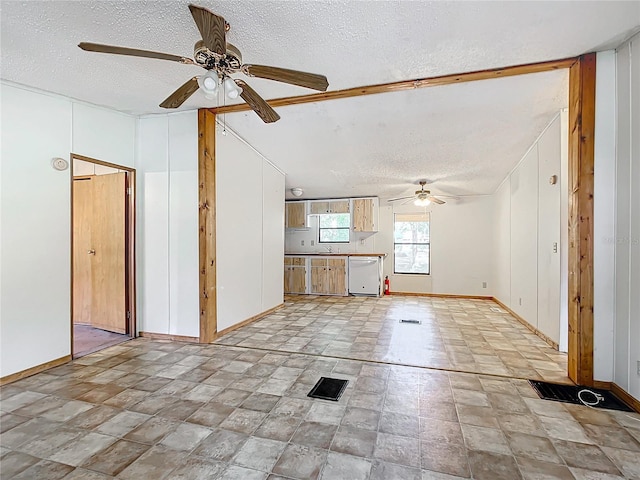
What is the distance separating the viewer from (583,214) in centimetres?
236

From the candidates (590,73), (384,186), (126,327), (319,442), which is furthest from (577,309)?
(126,327)

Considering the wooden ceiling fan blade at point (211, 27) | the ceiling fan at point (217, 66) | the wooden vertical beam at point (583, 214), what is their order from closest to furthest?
the wooden ceiling fan blade at point (211, 27), the ceiling fan at point (217, 66), the wooden vertical beam at point (583, 214)

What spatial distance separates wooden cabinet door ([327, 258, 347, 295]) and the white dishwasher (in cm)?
16

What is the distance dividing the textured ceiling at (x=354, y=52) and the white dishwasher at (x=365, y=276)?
10.7 ft

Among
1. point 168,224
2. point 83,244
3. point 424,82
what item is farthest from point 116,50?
point 83,244

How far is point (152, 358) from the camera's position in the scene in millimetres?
2945

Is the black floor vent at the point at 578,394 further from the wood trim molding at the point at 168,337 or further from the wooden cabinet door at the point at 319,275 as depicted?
the wooden cabinet door at the point at 319,275

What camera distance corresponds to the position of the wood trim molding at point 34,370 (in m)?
2.43

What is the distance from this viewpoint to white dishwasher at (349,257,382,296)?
6.62 meters

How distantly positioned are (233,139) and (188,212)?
1.17 meters

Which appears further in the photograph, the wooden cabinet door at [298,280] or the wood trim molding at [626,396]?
the wooden cabinet door at [298,280]

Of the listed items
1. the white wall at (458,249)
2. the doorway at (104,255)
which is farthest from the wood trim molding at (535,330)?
the doorway at (104,255)

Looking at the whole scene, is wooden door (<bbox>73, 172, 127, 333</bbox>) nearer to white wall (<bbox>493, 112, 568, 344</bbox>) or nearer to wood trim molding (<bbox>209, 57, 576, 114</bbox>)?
wood trim molding (<bbox>209, 57, 576, 114</bbox>)

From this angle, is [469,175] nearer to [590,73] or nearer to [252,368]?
[590,73]
